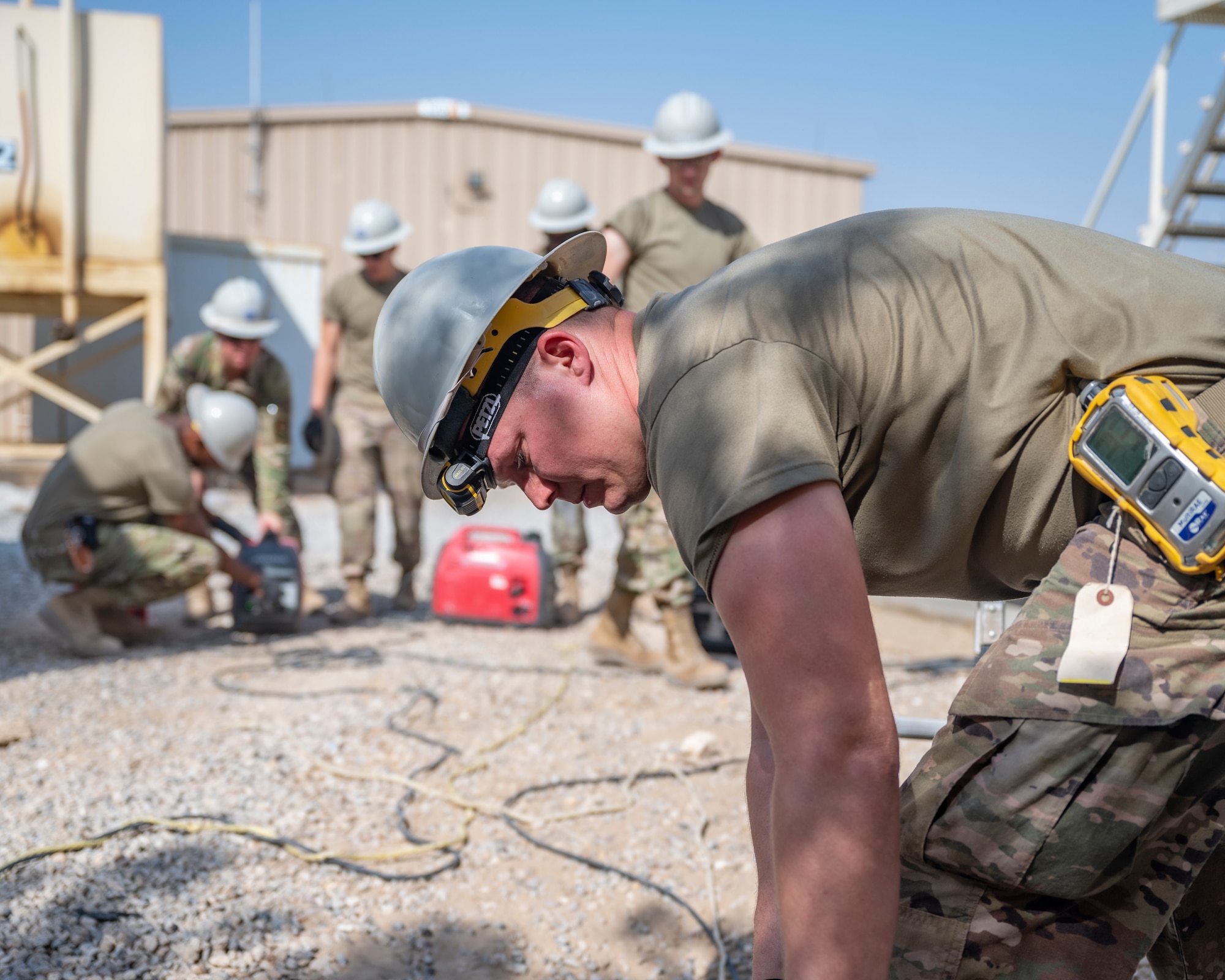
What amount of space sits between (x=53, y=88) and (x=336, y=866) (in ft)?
23.1

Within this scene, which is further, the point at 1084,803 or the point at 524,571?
the point at 524,571

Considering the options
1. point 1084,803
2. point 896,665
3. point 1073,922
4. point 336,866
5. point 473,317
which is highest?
point 473,317

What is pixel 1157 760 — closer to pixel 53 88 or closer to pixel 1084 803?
pixel 1084 803

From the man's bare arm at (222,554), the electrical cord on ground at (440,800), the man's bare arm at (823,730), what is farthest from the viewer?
the man's bare arm at (222,554)

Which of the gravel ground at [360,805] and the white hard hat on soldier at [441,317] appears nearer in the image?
the white hard hat on soldier at [441,317]

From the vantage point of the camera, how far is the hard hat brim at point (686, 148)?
4.97 metres

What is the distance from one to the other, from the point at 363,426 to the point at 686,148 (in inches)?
95.3

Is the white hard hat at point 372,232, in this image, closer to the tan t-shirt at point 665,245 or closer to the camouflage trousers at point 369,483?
the camouflage trousers at point 369,483

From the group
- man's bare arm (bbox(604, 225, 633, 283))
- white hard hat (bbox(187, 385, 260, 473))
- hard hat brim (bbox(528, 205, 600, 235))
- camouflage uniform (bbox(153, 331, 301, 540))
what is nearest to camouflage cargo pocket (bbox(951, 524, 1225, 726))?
man's bare arm (bbox(604, 225, 633, 283))

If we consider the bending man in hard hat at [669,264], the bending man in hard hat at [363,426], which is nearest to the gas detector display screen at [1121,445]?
the bending man in hard hat at [669,264]

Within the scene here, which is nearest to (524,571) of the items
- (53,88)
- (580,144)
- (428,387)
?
(428,387)

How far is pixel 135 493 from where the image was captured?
203 inches

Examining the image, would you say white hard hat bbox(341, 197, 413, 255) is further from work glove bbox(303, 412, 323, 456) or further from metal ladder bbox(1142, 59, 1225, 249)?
metal ladder bbox(1142, 59, 1225, 249)

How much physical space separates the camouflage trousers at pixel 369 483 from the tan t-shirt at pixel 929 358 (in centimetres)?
478
